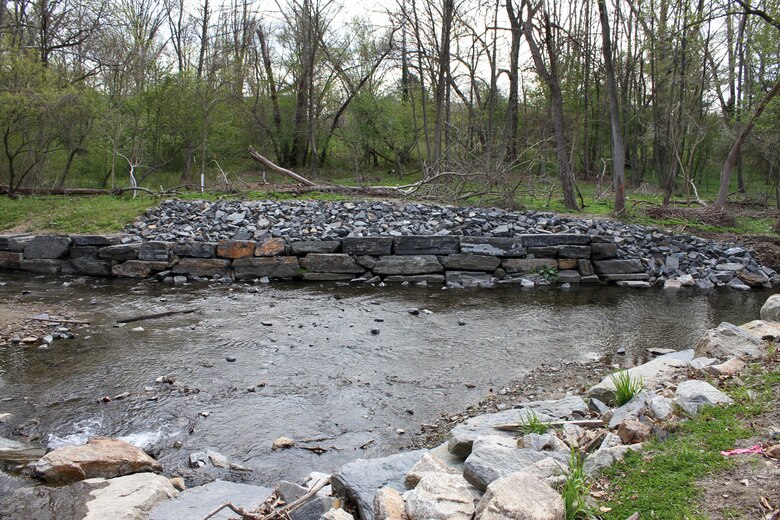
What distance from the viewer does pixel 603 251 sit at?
11.1 metres

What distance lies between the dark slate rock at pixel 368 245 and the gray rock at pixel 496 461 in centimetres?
769

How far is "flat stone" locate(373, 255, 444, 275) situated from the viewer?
10.9 meters

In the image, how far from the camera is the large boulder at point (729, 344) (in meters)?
5.03

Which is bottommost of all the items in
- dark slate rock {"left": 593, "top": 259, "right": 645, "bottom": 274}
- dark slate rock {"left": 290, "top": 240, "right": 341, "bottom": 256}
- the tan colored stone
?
the tan colored stone

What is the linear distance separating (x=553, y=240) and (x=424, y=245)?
248 cm

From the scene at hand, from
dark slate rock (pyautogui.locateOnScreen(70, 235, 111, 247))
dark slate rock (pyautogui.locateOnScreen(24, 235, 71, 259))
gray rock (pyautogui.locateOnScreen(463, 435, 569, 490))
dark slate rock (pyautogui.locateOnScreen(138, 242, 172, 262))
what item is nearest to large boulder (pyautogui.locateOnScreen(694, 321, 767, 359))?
gray rock (pyautogui.locateOnScreen(463, 435, 569, 490))

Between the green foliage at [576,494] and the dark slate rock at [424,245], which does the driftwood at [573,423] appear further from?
the dark slate rock at [424,245]

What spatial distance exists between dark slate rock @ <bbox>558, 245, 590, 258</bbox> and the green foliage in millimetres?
8563

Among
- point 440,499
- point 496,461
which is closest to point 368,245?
point 496,461

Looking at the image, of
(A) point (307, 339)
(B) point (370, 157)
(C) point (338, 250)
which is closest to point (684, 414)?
(A) point (307, 339)

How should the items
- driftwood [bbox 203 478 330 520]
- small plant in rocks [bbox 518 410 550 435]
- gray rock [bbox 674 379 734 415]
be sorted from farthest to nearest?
1. small plant in rocks [bbox 518 410 550 435]
2. gray rock [bbox 674 379 734 415]
3. driftwood [bbox 203 478 330 520]

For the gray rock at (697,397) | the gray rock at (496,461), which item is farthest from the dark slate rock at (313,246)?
the gray rock at (496,461)

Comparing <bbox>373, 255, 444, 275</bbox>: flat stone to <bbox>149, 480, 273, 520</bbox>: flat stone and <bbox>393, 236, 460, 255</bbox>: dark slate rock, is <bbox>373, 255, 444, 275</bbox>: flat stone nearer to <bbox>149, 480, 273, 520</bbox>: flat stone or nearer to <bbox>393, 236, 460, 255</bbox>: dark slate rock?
<bbox>393, 236, 460, 255</bbox>: dark slate rock

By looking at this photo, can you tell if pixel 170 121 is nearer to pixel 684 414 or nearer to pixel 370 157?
pixel 370 157
